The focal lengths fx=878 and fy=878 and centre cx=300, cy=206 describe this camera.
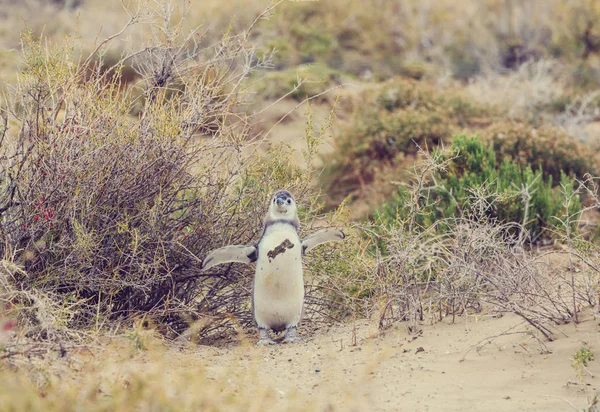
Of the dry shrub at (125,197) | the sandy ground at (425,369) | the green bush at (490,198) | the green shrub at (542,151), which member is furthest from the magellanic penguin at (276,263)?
the green shrub at (542,151)

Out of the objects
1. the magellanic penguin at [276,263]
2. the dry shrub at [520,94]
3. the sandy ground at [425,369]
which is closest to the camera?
the sandy ground at [425,369]

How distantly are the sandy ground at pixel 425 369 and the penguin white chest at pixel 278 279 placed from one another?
20 centimetres

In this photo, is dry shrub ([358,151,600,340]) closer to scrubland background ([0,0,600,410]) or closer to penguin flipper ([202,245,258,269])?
scrubland background ([0,0,600,410])

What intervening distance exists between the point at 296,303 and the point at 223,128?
1.32 metres

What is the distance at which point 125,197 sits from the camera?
18.2 feet

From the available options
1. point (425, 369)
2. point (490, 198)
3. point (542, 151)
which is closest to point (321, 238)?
point (425, 369)

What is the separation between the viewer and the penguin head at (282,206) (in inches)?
215

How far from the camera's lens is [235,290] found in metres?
6.03

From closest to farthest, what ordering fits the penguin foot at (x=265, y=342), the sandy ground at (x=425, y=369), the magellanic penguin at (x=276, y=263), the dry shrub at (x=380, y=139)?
1. the sandy ground at (x=425, y=369)
2. the magellanic penguin at (x=276, y=263)
3. the penguin foot at (x=265, y=342)
4. the dry shrub at (x=380, y=139)

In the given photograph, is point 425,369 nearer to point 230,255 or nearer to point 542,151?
point 230,255

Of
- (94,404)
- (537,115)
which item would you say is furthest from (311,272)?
(537,115)

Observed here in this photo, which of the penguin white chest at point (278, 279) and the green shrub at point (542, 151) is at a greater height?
the penguin white chest at point (278, 279)

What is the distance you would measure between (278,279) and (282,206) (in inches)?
17.9

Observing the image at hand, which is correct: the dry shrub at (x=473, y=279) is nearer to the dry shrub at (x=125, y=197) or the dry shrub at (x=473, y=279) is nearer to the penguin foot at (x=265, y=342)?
the penguin foot at (x=265, y=342)
